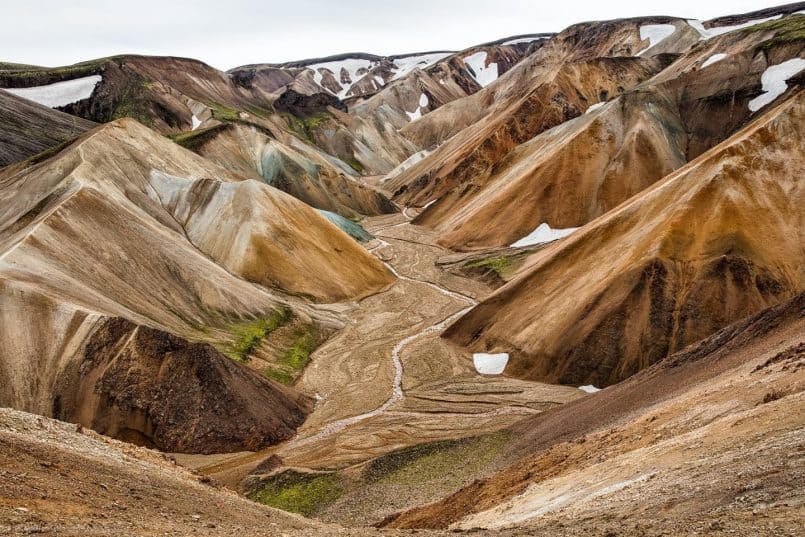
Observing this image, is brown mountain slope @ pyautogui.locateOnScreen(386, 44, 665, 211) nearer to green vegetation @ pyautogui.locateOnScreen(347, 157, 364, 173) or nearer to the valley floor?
green vegetation @ pyautogui.locateOnScreen(347, 157, 364, 173)

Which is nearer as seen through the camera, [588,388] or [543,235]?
[588,388]

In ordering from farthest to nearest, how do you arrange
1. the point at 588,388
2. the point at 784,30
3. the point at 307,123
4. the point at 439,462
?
the point at 307,123 < the point at 784,30 < the point at 588,388 < the point at 439,462

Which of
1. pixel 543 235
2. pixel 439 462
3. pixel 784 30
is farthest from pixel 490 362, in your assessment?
pixel 784 30

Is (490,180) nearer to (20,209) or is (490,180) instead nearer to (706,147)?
(706,147)

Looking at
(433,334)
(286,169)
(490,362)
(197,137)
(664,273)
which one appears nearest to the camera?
(664,273)

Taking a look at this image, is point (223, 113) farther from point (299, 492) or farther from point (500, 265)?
point (299, 492)

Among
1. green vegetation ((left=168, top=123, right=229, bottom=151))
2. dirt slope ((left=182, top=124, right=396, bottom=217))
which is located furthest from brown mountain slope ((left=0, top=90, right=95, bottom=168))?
dirt slope ((left=182, top=124, right=396, bottom=217))
